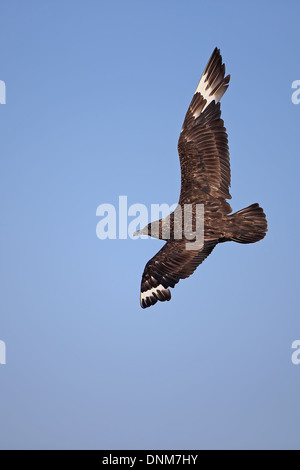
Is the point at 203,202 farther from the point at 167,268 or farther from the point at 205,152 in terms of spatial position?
the point at 167,268

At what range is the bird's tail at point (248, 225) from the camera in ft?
26.6

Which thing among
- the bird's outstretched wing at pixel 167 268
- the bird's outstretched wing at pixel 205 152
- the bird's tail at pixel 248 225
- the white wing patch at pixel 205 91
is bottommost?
the bird's outstretched wing at pixel 167 268

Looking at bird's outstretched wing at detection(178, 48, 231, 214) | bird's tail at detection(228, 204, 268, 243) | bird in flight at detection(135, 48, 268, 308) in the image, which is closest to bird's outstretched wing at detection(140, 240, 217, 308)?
bird in flight at detection(135, 48, 268, 308)

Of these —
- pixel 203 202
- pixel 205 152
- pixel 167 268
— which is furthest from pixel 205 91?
pixel 167 268

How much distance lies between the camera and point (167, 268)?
829cm

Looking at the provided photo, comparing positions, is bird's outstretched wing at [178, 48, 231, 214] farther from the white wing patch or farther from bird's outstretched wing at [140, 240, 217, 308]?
bird's outstretched wing at [140, 240, 217, 308]

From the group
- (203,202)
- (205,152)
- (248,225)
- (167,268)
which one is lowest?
(167,268)

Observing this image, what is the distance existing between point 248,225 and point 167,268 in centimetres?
125

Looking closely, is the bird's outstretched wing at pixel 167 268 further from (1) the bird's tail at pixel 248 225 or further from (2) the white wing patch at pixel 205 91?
(2) the white wing patch at pixel 205 91

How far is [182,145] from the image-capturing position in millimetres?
8828

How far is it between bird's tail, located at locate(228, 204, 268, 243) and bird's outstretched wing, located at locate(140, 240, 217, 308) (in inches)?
13.6

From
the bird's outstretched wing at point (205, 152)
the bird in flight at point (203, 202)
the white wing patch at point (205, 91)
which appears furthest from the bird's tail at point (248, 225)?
the white wing patch at point (205, 91)

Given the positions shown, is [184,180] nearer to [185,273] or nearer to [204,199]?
[204,199]

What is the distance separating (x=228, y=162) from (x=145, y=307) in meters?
2.40
